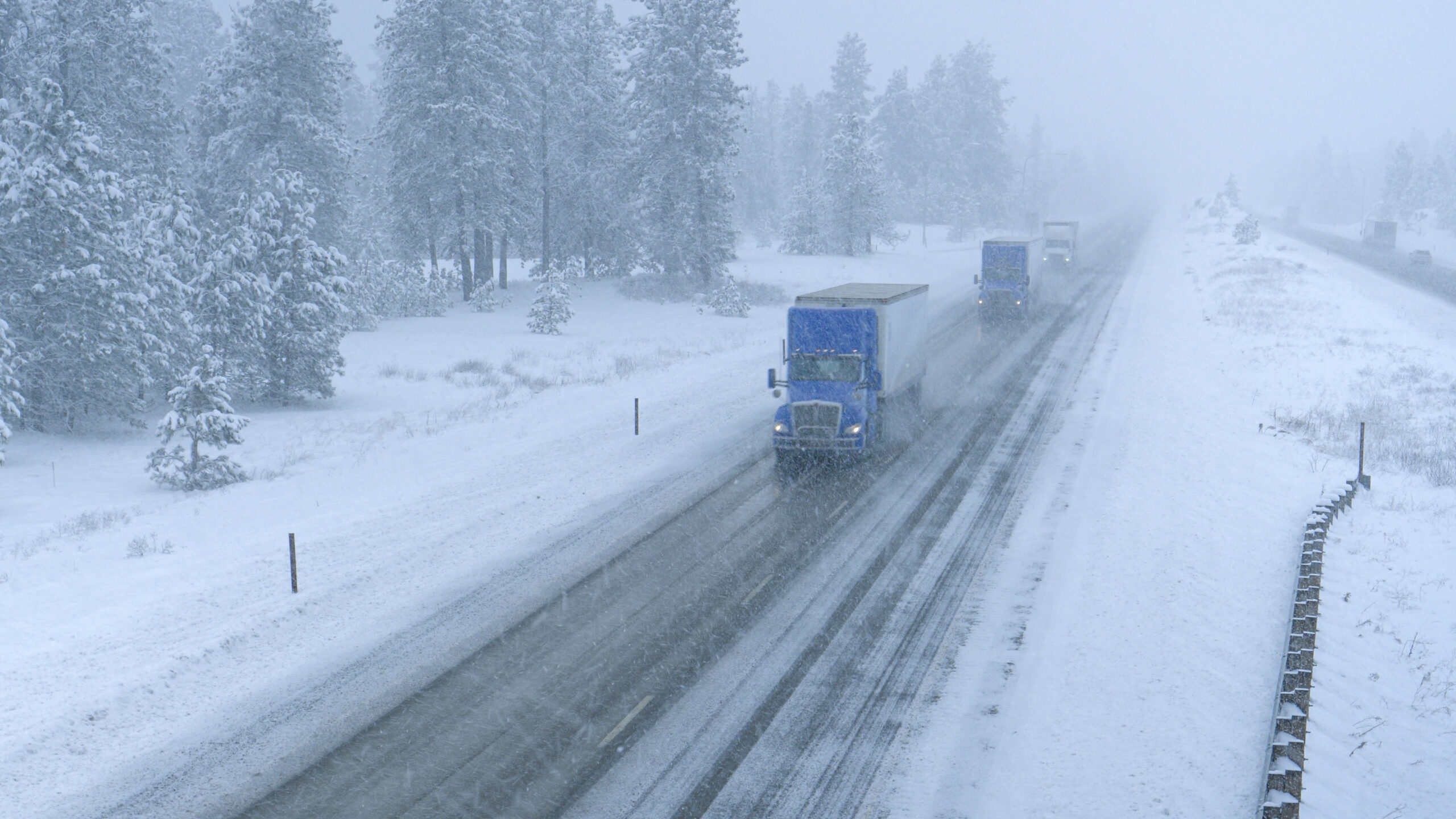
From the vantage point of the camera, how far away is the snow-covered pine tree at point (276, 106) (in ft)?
125

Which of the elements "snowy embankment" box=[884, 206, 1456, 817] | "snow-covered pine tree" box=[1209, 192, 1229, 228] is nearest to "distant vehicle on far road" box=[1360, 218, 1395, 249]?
"snow-covered pine tree" box=[1209, 192, 1229, 228]

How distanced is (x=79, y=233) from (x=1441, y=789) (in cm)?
2766

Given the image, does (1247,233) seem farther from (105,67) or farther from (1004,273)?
(105,67)

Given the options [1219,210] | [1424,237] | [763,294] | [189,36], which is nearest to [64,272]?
[763,294]

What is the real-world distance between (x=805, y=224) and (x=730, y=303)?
2970cm

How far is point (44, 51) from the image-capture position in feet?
103

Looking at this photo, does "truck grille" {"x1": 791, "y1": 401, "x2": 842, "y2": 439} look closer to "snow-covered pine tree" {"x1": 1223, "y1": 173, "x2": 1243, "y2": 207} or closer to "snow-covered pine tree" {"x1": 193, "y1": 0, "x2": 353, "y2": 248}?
"snow-covered pine tree" {"x1": 193, "y1": 0, "x2": 353, "y2": 248}

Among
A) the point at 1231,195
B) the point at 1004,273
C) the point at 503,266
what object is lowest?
the point at 1004,273

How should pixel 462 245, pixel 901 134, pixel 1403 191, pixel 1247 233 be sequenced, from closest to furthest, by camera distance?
pixel 462 245 → pixel 1247 233 → pixel 901 134 → pixel 1403 191

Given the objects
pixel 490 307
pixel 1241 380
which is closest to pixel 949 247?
pixel 490 307

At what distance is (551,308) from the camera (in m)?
39.5

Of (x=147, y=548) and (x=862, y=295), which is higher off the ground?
(x=862, y=295)

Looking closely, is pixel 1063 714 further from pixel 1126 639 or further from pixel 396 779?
pixel 396 779

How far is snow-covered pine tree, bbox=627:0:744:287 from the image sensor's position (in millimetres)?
47312
